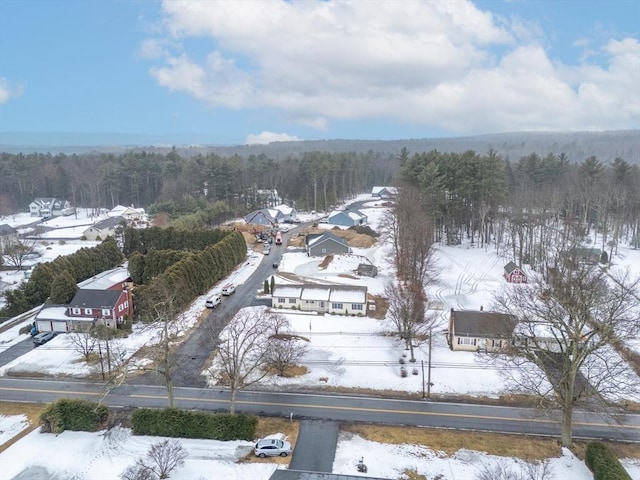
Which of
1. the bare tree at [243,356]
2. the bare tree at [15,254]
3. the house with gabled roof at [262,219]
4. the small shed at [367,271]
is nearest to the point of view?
the bare tree at [243,356]

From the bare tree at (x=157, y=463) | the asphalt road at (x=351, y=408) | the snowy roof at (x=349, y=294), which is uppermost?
the snowy roof at (x=349, y=294)

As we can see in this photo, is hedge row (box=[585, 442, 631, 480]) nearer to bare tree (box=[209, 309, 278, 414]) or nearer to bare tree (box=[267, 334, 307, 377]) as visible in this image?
bare tree (box=[209, 309, 278, 414])

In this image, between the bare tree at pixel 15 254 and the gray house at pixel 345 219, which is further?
the gray house at pixel 345 219

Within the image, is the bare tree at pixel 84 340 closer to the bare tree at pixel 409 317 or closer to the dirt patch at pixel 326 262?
the bare tree at pixel 409 317

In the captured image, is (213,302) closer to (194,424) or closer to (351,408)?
(194,424)

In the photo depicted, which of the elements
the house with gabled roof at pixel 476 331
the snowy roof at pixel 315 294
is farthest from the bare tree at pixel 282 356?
the house with gabled roof at pixel 476 331

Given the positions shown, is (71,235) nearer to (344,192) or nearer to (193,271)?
(193,271)

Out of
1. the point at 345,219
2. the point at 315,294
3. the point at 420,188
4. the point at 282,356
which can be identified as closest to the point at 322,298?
the point at 315,294
